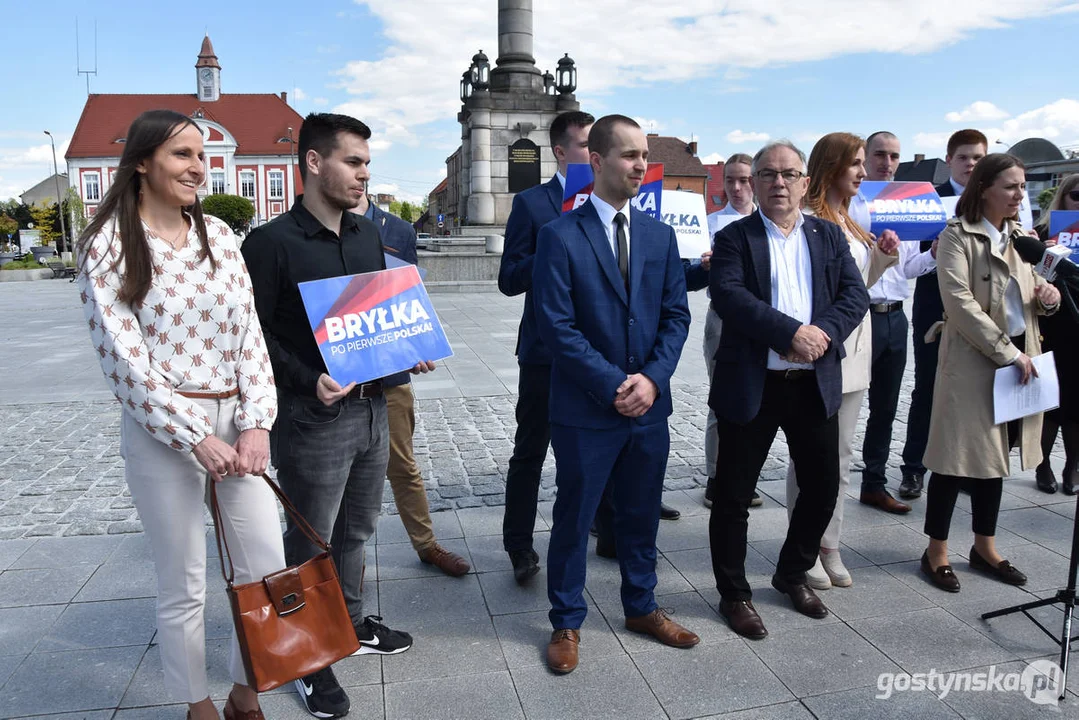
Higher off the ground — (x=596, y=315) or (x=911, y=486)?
(x=596, y=315)

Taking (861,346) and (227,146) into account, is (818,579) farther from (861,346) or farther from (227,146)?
(227,146)

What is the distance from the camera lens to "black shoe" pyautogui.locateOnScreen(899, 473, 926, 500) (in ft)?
19.2

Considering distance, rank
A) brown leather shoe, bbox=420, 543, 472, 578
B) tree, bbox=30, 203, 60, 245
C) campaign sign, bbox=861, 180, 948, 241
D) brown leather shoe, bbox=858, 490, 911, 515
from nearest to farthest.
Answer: brown leather shoe, bbox=420, 543, 472, 578
campaign sign, bbox=861, 180, 948, 241
brown leather shoe, bbox=858, 490, 911, 515
tree, bbox=30, 203, 60, 245

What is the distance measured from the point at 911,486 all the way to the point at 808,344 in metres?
2.75

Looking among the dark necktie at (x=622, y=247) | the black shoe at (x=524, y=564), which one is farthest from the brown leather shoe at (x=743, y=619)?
A: the dark necktie at (x=622, y=247)

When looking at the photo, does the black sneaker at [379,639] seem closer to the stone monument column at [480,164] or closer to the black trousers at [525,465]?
the black trousers at [525,465]

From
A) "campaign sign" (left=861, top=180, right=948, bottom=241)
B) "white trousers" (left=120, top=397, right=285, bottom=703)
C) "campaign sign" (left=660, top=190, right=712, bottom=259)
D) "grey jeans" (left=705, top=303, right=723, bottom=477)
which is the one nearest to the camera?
"white trousers" (left=120, top=397, right=285, bottom=703)

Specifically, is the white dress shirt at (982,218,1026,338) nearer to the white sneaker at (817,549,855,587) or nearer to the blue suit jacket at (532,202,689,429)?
the white sneaker at (817,549,855,587)

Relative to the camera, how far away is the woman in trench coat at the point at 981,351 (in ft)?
14.5

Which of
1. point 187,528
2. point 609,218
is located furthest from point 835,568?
point 187,528

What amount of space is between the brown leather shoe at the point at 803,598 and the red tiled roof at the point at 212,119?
84.5 metres

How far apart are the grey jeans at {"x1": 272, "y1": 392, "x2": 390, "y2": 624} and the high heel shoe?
1.77 feet

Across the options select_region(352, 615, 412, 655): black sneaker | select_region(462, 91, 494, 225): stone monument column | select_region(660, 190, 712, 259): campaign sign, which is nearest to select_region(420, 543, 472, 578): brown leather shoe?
select_region(352, 615, 412, 655): black sneaker

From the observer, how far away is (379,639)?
149 inches
